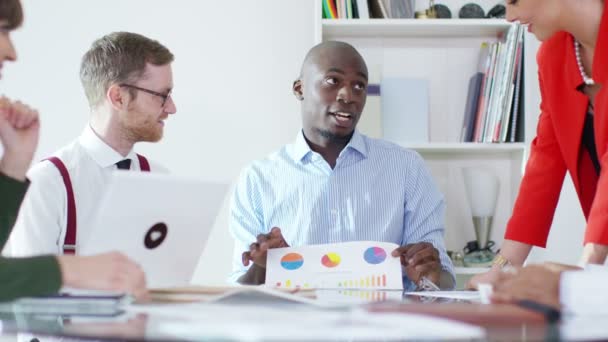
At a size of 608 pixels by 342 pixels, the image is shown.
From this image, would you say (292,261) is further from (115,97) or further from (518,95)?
(518,95)

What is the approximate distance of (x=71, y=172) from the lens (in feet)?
6.36

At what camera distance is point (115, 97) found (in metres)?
2.12

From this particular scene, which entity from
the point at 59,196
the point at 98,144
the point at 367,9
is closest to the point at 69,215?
the point at 59,196

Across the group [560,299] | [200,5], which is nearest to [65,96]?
[200,5]

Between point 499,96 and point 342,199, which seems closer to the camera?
point 342,199

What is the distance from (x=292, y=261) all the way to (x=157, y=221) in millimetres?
480

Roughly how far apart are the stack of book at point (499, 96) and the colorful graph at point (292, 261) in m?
1.28

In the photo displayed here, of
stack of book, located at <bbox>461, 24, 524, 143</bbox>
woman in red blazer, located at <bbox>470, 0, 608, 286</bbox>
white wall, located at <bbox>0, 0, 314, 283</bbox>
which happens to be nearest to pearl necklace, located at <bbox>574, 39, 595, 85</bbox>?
woman in red blazer, located at <bbox>470, 0, 608, 286</bbox>

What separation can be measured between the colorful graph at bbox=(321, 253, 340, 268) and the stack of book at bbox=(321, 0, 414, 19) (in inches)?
51.8

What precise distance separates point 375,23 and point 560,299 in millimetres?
1829

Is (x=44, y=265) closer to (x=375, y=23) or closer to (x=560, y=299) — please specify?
(x=560, y=299)

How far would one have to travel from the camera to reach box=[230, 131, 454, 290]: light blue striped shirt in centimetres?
225

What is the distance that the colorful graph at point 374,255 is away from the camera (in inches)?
66.7

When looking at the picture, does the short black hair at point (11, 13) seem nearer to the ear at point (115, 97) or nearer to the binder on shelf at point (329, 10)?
the ear at point (115, 97)
